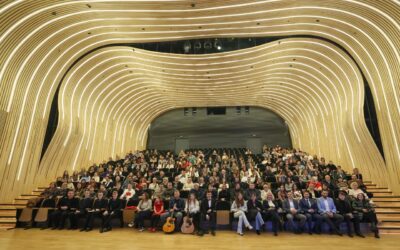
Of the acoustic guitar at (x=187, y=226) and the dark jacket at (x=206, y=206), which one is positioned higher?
the dark jacket at (x=206, y=206)

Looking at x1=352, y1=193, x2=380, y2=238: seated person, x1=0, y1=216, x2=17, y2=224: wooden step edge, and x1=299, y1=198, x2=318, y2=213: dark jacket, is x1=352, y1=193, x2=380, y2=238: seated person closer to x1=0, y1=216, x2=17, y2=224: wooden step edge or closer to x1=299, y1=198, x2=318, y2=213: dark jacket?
x1=299, y1=198, x2=318, y2=213: dark jacket

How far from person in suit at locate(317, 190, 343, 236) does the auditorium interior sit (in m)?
0.03

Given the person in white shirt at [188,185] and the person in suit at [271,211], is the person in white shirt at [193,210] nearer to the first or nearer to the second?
the person in white shirt at [188,185]

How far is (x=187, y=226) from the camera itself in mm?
6332

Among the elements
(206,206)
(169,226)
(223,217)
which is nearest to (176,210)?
(169,226)

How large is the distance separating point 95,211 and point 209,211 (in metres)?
2.92

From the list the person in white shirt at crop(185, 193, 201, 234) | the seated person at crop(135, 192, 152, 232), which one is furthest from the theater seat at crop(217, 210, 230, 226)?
the seated person at crop(135, 192, 152, 232)

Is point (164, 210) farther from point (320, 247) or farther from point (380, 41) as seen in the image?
point (380, 41)

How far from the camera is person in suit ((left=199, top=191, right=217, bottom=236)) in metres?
6.43

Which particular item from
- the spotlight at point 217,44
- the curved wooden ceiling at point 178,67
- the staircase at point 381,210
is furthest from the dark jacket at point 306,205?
the spotlight at point 217,44

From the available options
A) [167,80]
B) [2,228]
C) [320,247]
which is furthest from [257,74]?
[2,228]

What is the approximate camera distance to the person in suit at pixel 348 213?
612cm

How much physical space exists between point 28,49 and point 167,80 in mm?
6919

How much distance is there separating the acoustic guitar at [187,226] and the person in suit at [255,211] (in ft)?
4.74
